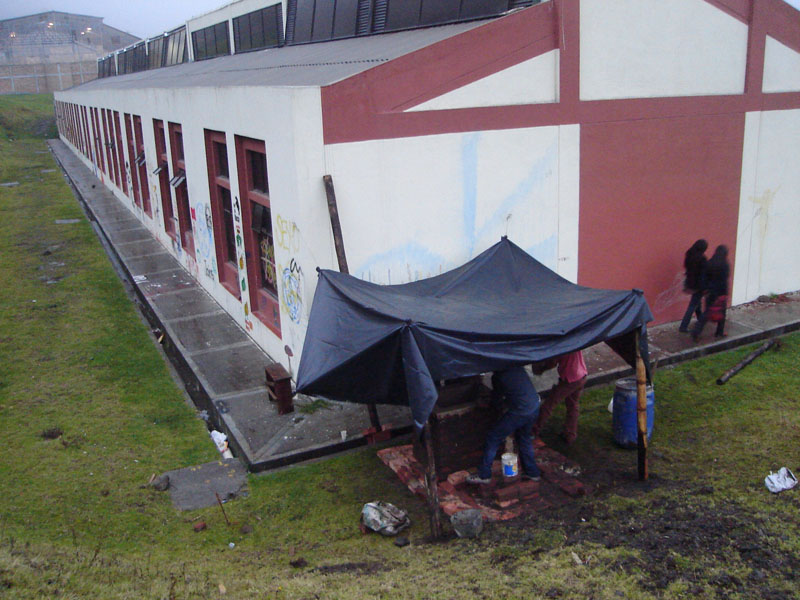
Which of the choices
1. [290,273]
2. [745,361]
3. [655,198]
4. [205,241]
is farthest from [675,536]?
[205,241]

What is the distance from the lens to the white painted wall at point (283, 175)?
26.7 feet

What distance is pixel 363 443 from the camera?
8383 mm

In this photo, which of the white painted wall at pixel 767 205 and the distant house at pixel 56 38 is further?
the distant house at pixel 56 38

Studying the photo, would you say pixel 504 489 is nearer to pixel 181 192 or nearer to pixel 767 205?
pixel 767 205

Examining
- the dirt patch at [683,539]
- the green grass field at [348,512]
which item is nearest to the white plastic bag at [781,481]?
the green grass field at [348,512]

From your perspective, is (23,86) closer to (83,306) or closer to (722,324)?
(83,306)

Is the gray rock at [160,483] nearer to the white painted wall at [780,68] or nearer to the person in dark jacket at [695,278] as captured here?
the person in dark jacket at [695,278]

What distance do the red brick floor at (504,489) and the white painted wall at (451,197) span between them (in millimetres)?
2631

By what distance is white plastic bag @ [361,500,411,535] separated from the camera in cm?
655

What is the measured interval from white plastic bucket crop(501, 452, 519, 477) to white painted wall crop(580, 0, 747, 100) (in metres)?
5.60

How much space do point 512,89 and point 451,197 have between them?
5.48 feet

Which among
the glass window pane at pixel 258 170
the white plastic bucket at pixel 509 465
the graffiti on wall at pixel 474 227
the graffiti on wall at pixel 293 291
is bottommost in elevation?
the white plastic bucket at pixel 509 465

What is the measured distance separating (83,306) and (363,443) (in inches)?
324

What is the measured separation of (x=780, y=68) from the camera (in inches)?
468
